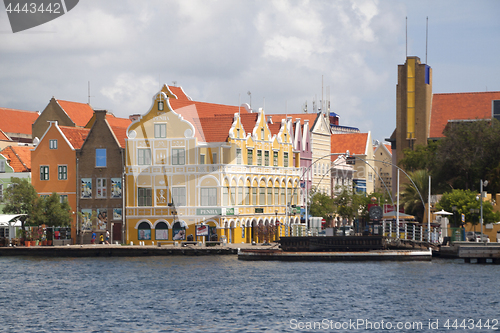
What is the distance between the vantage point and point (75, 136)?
10412 cm

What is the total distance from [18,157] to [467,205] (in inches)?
2079

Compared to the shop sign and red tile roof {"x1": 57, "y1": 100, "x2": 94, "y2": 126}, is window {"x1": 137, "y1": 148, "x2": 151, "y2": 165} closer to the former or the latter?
the shop sign

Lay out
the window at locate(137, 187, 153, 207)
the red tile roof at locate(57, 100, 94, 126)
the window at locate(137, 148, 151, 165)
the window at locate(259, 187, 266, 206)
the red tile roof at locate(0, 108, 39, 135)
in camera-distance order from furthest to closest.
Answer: the red tile roof at locate(0, 108, 39, 135), the red tile roof at locate(57, 100, 94, 126), the window at locate(259, 187, 266, 206), the window at locate(137, 187, 153, 207), the window at locate(137, 148, 151, 165)

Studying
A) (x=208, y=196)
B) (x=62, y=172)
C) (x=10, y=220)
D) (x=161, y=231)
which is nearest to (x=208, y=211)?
(x=208, y=196)

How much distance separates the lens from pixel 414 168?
114m

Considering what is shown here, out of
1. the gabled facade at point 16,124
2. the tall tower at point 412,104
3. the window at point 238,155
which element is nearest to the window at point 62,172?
the window at point 238,155

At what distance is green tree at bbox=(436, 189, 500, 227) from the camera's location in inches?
3469

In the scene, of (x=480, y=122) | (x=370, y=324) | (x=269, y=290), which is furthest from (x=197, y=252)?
(x=370, y=324)

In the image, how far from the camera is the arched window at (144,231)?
320 feet

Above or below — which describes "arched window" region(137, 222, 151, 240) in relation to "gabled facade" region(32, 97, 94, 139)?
below

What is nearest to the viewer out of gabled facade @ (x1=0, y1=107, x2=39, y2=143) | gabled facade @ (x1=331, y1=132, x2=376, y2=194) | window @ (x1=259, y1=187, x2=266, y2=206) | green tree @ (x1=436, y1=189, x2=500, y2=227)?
green tree @ (x1=436, y1=189, x2=500, y2=227)

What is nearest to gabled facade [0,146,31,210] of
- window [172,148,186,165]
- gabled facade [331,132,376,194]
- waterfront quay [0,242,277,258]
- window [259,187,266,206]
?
waterfront quay [0,242,277,258]

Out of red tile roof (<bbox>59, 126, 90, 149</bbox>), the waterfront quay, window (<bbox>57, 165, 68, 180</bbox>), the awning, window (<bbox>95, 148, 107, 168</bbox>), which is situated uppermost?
red tile roof (<bbox>59, 126, 90, 149</bbox>)

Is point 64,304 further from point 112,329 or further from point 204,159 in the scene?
point 204,159
